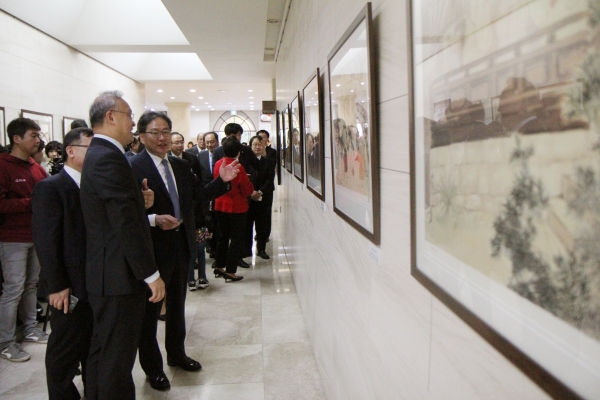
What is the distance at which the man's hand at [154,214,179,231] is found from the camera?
3119 millimetres

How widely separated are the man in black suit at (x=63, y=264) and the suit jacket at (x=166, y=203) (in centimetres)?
44

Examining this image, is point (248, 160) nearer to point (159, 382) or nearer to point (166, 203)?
point (166, 203)

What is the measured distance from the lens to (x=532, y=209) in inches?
27.1

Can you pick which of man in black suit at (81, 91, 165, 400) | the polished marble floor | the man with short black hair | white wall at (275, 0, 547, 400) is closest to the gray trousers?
the man with short black hair

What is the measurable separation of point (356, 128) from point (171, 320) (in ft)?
8.17

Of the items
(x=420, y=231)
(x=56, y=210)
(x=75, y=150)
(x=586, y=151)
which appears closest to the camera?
(x=586, y=151)

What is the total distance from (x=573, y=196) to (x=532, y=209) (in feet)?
0.29

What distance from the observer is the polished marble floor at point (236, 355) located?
337 cm

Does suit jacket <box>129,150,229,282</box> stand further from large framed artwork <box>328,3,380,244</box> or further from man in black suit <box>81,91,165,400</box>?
large framed artwork <box>328,3,380,244</box>

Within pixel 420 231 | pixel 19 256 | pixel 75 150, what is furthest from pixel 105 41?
pixel 420 231

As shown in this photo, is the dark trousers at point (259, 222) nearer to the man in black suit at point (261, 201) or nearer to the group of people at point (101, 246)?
the man in black suit at point (261, 201)

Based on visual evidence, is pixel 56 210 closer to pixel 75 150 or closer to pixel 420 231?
pixel 75 150

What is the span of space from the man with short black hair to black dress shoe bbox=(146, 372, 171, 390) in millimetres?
1317

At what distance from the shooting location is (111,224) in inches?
94.3
